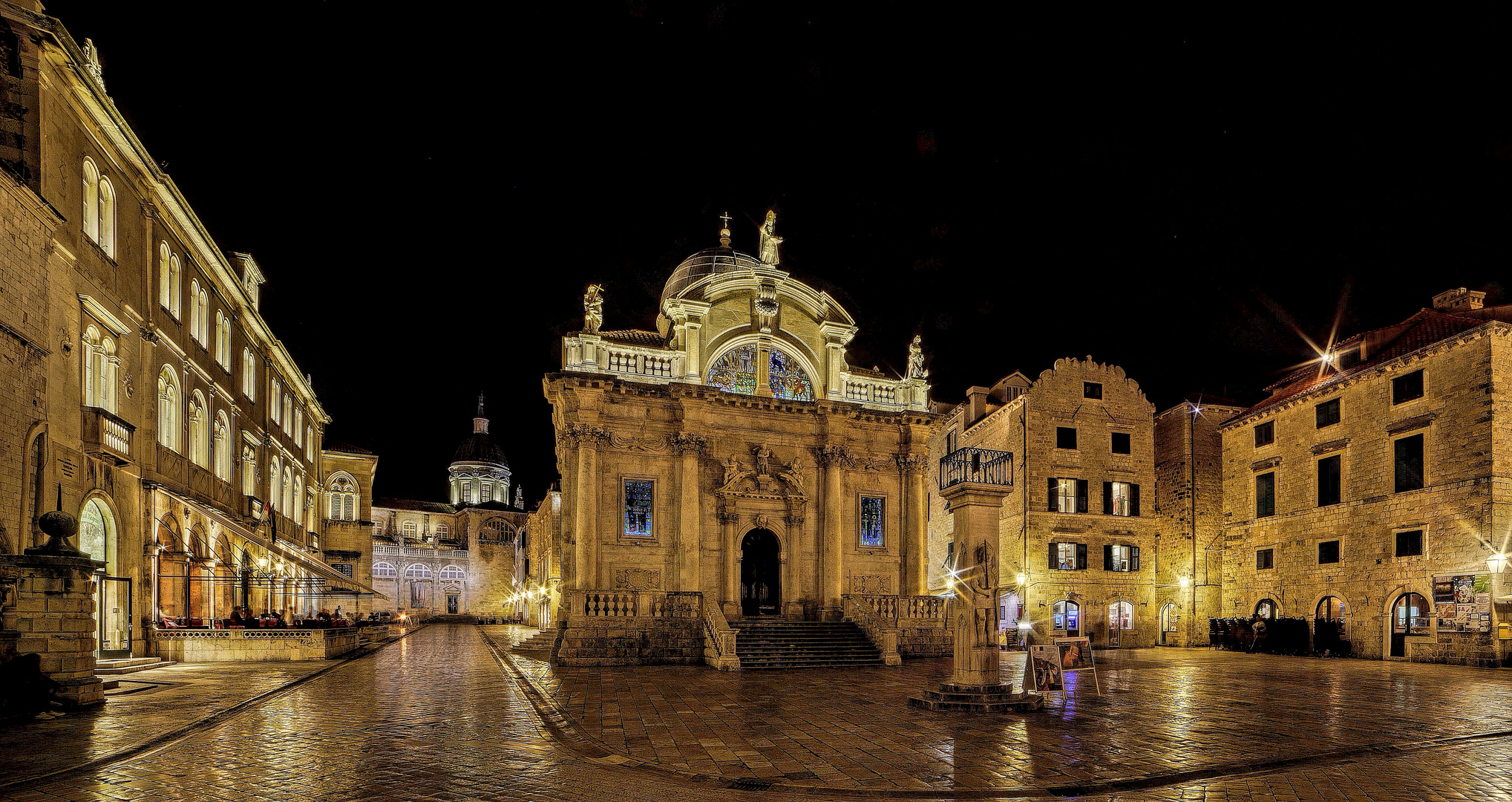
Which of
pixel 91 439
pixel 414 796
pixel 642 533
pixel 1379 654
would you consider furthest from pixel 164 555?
pixel 1379 654

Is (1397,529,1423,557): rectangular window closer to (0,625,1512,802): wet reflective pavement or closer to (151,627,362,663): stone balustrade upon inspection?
(0,625,1512,802): wet reflective pavement

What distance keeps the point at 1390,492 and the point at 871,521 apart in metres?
16.1

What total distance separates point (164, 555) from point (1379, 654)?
35382 mm

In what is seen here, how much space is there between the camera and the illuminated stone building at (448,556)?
80875 millimetres

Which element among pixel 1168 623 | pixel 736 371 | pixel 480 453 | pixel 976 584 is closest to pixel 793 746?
pixel 976 584

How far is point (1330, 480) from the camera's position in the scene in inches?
1260

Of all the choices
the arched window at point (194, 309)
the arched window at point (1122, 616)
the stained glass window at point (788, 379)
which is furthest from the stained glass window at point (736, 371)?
the arched window at point (1122, 616)

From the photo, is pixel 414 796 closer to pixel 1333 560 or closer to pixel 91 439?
pixel 91 439

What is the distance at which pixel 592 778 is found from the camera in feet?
29.7

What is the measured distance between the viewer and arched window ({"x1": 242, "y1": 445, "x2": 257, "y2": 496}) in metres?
33.5

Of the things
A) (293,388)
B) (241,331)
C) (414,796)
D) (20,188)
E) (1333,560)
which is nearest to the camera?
(414,796)

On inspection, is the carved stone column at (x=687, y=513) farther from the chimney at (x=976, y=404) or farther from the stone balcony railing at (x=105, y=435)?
the chimney at (x=976, y=404)

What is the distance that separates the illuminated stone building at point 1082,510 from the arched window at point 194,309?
82.6 feet

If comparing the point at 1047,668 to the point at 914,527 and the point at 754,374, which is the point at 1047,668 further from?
the point at 754,374
